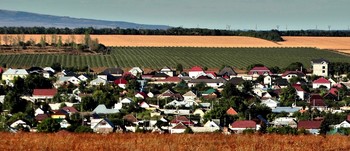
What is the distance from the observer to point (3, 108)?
26734mm

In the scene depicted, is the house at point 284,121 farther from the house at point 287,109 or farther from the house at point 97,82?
the house at point 97,82

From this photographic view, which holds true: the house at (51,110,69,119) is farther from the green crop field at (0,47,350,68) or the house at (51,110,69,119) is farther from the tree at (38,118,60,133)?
the green crop field at (0,47,350,68)

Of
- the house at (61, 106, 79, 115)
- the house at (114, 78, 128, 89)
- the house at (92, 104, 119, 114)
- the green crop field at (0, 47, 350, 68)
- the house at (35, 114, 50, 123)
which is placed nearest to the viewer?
the house at (35, 114, 50, 123)

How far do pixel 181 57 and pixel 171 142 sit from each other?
190 feet

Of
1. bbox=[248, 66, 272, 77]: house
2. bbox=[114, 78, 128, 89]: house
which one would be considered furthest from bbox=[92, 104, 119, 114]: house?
bbox=[248, 66, 272, 77]: house

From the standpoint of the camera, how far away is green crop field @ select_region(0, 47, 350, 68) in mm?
56125

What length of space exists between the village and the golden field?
122ft

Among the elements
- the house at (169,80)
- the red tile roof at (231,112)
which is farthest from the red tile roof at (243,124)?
the house at (169,80)

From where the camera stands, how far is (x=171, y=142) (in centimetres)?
774

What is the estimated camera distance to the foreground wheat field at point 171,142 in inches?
289

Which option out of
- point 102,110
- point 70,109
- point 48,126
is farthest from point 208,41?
point 48,126

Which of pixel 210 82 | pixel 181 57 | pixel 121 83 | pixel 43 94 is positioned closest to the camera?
pixel 43 94

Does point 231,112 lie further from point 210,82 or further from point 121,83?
point 210,82

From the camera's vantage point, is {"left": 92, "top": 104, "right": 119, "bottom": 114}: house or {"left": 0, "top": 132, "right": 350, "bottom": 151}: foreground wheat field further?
{"left": 92, "top": 104, "right": 119, "bottom": 114}: house
